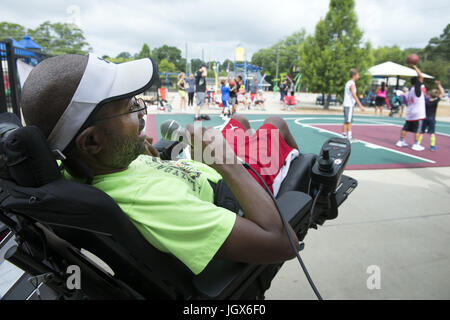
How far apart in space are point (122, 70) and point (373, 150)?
22.7ft

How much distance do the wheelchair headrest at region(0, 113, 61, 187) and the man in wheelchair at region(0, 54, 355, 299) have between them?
0.01 meters

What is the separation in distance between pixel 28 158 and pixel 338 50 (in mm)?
18254

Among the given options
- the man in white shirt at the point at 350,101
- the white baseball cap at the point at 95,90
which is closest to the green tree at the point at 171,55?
the man in white shirt at the point at 350,101

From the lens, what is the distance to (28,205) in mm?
858

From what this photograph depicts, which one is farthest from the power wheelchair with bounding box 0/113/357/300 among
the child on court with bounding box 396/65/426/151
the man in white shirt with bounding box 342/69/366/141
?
the man in white shirt with bounding box 342/69/366/141

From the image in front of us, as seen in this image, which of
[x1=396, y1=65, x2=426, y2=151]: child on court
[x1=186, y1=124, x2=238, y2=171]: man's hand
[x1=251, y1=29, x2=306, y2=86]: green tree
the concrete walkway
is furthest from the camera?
[x1=251, y1=29, x2=306, y2=86]: green tree

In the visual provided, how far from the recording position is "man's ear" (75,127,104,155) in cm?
103

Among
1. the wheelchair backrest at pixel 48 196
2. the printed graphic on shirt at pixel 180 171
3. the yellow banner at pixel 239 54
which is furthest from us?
the yellow banner at pixel 239 54

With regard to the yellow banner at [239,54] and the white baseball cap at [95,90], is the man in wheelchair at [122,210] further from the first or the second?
the yellow banner at [239,54]

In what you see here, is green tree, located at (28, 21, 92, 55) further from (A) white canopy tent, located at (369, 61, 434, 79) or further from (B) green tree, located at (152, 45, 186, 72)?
A: (B) green tree, located at (152, 45, 186, 72)

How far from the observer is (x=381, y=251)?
8.68ft

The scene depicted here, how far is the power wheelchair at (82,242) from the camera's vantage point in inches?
34.1

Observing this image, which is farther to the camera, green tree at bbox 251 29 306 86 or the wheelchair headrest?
green tree at bbox 251 29 306 86
